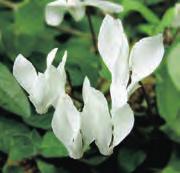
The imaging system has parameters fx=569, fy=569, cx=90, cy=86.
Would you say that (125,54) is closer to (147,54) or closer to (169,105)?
(147,54)

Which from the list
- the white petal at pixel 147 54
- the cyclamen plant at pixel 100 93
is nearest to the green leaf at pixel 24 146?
the cyclamen plant at pixel 100 93

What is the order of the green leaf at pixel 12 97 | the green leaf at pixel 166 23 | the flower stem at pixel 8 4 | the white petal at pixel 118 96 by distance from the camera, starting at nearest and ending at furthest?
the white petal at pixel 118 96 < the green leaf at pixel 12 97 < the green leaf at pixel 166 23 < the flower stem at pixel 8 4

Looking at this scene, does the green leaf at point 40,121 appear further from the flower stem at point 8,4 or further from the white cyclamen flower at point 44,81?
the flower stem at point 8,4

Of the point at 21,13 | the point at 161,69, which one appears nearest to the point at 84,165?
the point at 161,69

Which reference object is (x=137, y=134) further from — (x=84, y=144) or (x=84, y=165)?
(x=84, y=144)

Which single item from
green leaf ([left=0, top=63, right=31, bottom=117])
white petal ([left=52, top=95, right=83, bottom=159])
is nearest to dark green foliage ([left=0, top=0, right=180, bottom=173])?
green leaf ([left=0, top=63, right=31, bottom=117])

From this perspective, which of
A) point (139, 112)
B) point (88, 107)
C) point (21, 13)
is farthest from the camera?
point (21, 13)

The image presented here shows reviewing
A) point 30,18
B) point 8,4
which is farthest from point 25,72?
point 8,4
